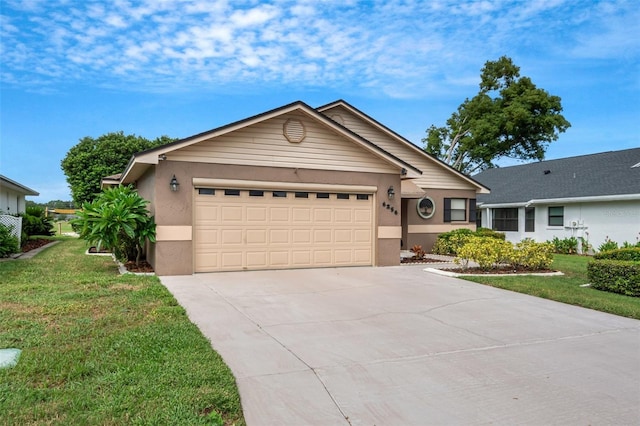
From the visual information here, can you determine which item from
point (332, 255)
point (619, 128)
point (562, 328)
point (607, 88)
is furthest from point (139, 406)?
point (619, 128)

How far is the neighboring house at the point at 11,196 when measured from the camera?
19.9 m

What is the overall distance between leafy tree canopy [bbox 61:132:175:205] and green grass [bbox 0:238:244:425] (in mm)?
31949

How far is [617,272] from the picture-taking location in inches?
383

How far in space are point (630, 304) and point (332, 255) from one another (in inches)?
283

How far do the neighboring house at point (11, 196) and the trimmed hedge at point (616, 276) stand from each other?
21.3m

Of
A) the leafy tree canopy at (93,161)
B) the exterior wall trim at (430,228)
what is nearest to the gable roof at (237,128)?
the exterior wall trim at (430,228)

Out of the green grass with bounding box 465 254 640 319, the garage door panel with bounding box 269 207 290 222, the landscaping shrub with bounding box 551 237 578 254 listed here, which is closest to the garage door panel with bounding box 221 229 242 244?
the garage door panel with bounding box 269 207 290 222

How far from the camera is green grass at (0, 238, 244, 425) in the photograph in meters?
3.51

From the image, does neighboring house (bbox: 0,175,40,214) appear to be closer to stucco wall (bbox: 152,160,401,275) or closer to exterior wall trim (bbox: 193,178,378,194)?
stucco wall (bbox: 152,160,401,275)

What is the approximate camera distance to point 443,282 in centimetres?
1073

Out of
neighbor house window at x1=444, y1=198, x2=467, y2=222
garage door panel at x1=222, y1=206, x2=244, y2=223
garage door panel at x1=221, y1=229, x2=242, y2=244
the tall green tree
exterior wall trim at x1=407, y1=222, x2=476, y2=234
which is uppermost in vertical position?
the tall green tree

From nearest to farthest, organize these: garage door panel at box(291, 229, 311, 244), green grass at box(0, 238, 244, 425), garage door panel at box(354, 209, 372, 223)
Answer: green grass at box(0, 238, 244, 425), garage door panel at box(291, 229, 311, 244), garage door panel at box(354, 209, 372, 223)

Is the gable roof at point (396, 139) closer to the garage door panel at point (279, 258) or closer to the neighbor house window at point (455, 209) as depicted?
the neighbor house window at point (455, 209)

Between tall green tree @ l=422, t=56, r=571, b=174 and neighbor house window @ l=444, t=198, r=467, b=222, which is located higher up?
tall green tree @ l=422, t=56, r=571, b=174
